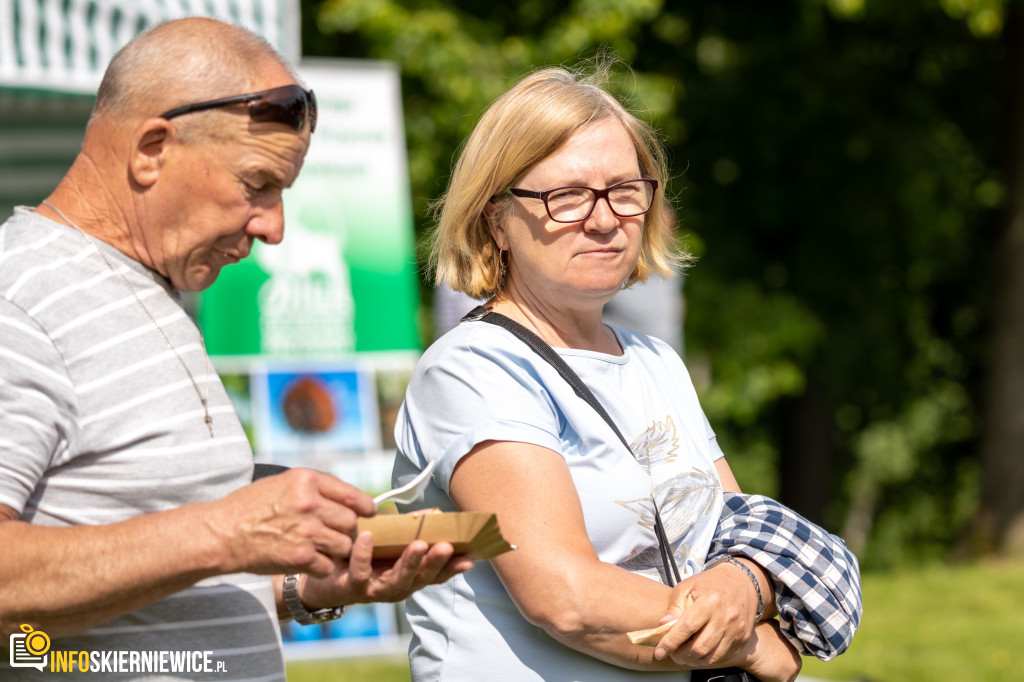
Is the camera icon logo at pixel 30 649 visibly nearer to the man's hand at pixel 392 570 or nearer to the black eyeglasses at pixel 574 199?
the man's hand at pixel 392 570

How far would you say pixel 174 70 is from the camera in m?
1.80

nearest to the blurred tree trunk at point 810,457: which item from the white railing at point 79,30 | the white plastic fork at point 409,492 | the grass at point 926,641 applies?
the grass at point 926,641

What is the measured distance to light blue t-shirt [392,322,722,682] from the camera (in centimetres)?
196

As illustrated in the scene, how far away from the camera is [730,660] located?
1995 mm

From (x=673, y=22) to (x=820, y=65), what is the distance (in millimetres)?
1923

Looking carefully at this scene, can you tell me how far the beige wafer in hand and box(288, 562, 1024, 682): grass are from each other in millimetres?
3584

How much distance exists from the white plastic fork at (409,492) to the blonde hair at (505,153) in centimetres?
54

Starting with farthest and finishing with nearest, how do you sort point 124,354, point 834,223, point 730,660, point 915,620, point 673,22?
point 834,223 < point 673,22 < point 915,620 < point 730,660 < point 124,354

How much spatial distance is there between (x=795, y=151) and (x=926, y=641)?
7327 millimetres

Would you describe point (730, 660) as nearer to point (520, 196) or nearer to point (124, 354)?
point (520, 196)

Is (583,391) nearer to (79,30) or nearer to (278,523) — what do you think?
(278,523)

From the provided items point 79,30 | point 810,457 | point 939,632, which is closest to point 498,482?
point 79,30

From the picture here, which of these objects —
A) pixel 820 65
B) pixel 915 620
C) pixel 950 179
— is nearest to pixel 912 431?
pixel 950 179

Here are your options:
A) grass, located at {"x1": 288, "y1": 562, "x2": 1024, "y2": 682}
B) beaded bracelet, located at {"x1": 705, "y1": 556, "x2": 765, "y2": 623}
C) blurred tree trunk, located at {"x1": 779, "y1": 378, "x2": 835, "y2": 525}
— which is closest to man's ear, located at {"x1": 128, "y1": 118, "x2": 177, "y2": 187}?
beaded bracelet, located at {"x1": 705, "y1": 556, "x2": 765, "y2": 623}
